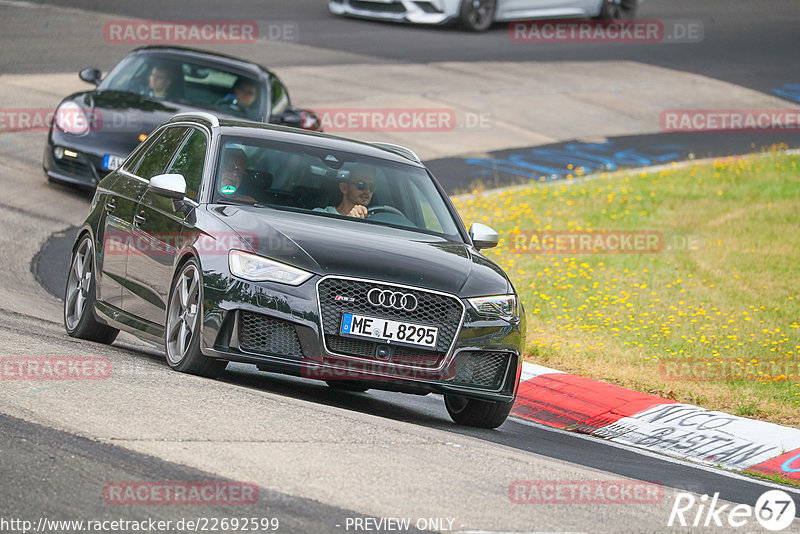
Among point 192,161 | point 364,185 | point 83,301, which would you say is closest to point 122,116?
point 83,301

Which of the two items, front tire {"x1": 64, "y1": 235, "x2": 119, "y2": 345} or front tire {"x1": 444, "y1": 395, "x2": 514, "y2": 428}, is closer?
front tire {"x1": 444, "y1": 395, "x2": 514, "y2": 428}

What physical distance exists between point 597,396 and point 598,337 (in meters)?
1.96

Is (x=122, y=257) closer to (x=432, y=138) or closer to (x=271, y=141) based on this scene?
(x=271, y=141)

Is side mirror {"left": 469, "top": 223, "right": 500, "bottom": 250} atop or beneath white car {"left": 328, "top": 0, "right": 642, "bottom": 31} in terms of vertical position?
atop

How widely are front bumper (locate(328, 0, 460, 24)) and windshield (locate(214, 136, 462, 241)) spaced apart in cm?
2044

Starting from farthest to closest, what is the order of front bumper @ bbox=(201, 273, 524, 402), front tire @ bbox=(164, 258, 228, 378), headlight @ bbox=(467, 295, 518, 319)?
headlight @ bbox=(467, 295, 518, 319), front tire @ bbox=(164, 258, 228, 378), front bumper @ bbox=(201, 273, 524, 402)

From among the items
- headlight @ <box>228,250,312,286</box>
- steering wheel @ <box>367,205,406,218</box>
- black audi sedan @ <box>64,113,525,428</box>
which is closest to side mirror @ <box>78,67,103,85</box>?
black audi sedan @ <box>64,113,525,428</box>

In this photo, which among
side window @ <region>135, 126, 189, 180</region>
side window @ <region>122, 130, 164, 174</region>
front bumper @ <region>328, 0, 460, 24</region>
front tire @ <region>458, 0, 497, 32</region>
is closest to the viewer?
side window @ <region>135, 126, 189, 180</region>

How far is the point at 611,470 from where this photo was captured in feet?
25.8

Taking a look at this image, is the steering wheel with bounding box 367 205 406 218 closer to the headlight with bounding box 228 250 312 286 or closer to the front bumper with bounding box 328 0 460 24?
the headlight with bounding box 228 250 312 286

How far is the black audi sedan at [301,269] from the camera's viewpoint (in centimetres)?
768

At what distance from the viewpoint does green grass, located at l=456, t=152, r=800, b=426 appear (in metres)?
11.1

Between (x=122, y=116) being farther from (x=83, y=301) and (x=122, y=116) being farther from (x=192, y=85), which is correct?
(x=83, y=301)

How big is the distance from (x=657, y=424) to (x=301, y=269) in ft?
10.6
